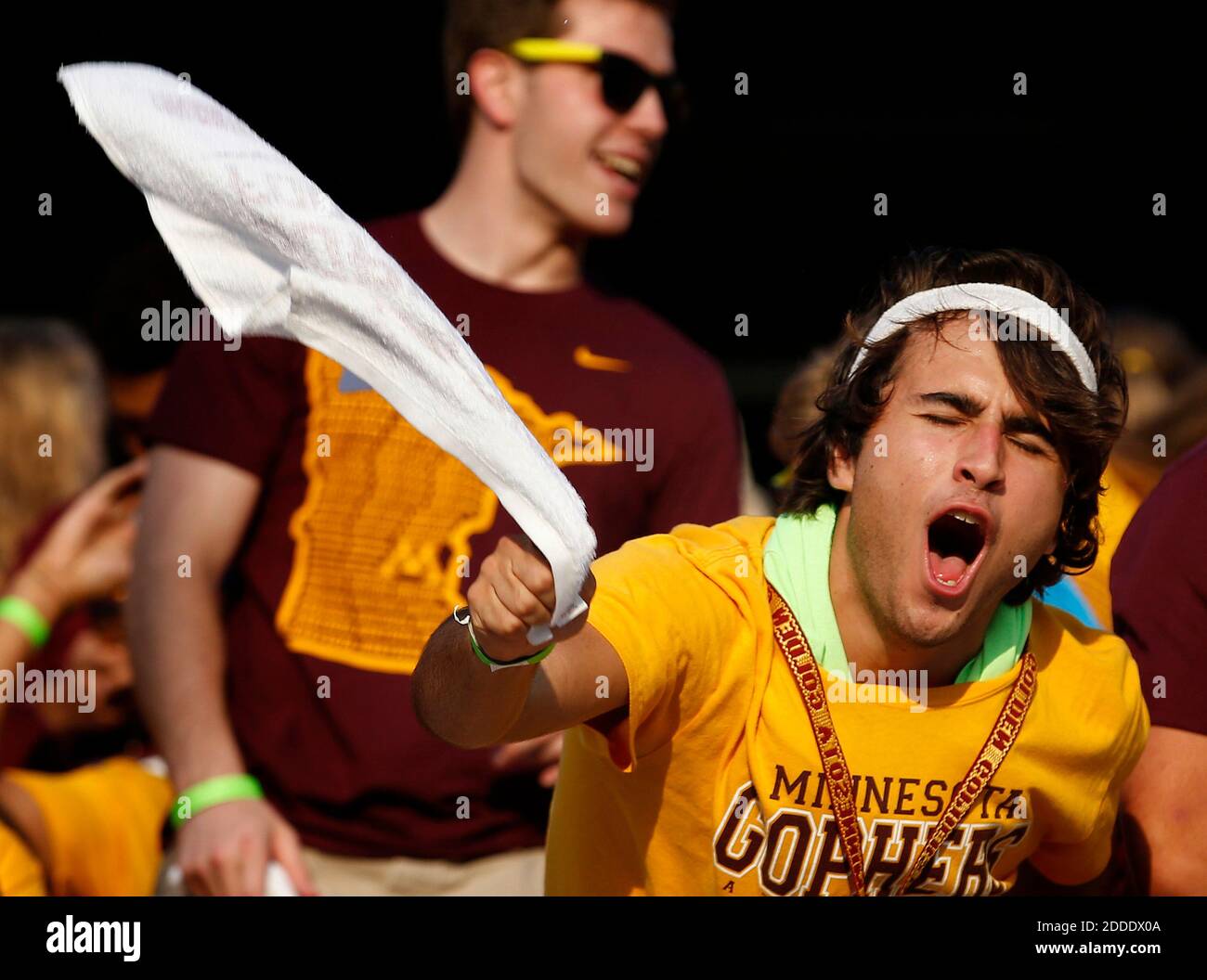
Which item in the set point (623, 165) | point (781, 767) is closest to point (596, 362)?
point (623, 165)

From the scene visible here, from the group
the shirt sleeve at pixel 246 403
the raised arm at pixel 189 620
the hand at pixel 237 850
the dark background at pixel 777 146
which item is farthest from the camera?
the dark background at pixel 777 146

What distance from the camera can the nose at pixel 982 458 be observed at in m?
2.12

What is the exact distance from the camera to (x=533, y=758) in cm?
293

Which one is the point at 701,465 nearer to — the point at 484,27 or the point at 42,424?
the point at 484,27

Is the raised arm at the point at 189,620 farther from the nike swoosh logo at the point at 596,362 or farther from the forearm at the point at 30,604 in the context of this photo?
the nike swoosh logo at the point at 596,362

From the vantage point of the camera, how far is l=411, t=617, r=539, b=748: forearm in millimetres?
1765

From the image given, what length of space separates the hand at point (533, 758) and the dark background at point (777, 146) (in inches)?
73.3

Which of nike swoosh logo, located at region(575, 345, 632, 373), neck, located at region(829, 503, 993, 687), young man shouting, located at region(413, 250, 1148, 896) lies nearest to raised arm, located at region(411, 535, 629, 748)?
young man shouting, located at region(413, 250, 1148, 896)

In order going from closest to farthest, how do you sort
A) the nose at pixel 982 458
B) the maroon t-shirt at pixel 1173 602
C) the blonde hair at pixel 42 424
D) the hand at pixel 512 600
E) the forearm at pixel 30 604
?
the hand at pixel 512 600, the nose at pixel 982 458, the maroon t-shirt at pixel 1173 602, the forearm at pixel 30 604, the blonde hair at pixel 42 424

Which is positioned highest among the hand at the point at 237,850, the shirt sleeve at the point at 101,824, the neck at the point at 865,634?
the neck at the point at 865,634

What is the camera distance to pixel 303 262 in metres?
1.70

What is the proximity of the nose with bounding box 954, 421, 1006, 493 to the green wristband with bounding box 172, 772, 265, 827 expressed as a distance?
54.2 inches

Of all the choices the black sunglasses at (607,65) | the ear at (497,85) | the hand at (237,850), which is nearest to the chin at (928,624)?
the hand at (237,850)

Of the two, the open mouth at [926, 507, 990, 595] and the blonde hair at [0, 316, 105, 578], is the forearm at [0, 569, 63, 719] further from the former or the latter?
the open mouth at [926, 507, 990, 595]
